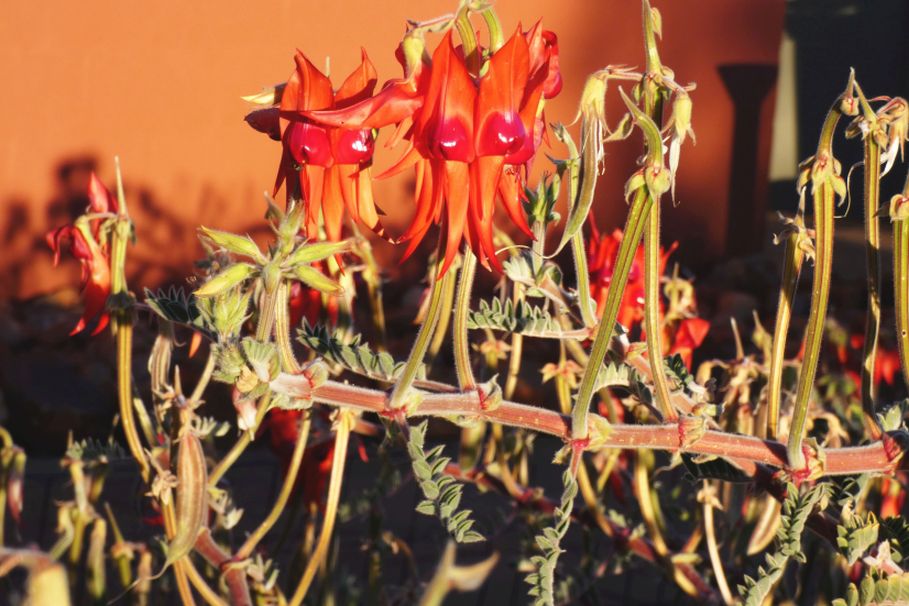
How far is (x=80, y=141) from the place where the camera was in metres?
3.48

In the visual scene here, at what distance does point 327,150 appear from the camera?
2.50ft

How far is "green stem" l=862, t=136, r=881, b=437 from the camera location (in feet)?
2.66

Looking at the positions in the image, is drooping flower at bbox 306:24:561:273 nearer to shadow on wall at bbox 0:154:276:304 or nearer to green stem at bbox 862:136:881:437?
green stem at bbox 862:136:881:437

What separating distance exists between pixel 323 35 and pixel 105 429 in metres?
1.16

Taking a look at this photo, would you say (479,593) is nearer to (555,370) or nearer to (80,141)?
(555,370)

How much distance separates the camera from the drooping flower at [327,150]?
760mm

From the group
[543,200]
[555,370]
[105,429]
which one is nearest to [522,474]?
[555,370]

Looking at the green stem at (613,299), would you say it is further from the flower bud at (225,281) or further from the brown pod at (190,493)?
the brown pod at (190,493)

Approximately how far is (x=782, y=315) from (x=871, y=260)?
7cm

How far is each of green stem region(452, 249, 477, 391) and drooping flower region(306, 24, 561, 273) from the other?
5 centimetres

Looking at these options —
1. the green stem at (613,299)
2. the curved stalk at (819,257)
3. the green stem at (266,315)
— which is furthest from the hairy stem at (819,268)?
the green stem at (266,315)

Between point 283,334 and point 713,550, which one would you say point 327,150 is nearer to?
point 283,334

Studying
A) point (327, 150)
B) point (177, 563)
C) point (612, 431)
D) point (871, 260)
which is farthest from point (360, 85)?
point (177, 563)

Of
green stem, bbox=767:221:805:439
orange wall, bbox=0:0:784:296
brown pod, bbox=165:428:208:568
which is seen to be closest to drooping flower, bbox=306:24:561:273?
green stem, bbox=767:221:805:439
